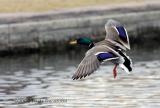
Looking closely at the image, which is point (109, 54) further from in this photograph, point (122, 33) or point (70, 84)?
point (70, 84)

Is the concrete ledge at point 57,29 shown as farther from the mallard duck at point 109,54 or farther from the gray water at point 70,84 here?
the mallard duck at point 109,54

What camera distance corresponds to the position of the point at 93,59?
12453 millimetres

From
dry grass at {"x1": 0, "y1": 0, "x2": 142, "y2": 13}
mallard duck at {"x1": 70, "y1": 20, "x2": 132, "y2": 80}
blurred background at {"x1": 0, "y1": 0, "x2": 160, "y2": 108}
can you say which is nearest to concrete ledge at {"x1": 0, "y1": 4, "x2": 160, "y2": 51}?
blurred background at {"x1": 0, "y1": 0, "x2": 160, "y2": 108}

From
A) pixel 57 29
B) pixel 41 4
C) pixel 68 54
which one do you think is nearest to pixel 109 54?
pixel 68 54

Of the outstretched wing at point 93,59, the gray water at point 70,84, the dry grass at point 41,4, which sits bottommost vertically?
the gray water at point 70,84

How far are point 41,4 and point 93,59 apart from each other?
10268 millimetres

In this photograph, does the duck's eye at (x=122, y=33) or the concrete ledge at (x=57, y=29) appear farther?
the concrete ledge at (x=57, y=29)

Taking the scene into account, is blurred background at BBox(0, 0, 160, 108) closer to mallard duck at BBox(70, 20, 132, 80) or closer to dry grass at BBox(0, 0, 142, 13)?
dry grass at BBox(0, 0, 142, 13)

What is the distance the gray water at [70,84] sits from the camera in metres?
14.5

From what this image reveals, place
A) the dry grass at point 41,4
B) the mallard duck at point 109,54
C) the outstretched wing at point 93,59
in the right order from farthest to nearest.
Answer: the dry grass at point 41,4 → the mallard duck at point 109,54 → the outstretched wing at point 93,59

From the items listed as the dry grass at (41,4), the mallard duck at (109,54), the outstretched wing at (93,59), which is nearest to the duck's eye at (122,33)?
the mallard duck at (109,54)

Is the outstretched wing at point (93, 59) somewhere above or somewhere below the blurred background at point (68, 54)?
above

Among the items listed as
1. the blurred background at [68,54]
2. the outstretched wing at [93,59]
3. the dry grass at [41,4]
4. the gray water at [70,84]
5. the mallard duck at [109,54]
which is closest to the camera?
the outstretched wing at [93,59]

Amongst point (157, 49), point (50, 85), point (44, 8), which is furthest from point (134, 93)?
point (44, 8)
